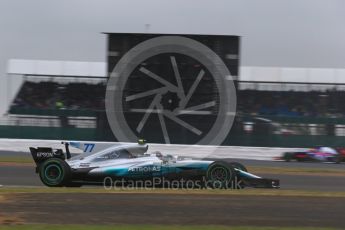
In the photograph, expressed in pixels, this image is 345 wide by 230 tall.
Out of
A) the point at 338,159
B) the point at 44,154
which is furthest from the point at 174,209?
the point at 338,159

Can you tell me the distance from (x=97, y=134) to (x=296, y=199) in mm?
14090

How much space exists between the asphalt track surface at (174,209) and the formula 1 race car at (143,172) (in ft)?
5.13

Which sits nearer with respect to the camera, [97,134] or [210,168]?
[210,168]

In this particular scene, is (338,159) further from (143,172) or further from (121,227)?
(121,227)

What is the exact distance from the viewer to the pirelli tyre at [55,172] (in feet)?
34.7

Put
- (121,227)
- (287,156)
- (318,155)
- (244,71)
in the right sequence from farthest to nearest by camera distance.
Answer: (244,71), (318,155), (287,156), (121,227)

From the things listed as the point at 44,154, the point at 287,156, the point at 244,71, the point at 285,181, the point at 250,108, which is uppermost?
the point at 244,71

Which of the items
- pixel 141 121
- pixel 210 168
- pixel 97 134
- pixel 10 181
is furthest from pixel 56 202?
pixel 97 134

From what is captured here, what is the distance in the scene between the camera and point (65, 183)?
10.7 meters

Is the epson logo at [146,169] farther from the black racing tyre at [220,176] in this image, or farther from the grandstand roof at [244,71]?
the grandstand roof at [244,71]

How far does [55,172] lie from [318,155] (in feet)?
47.4

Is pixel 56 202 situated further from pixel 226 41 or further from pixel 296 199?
pixel 226 41

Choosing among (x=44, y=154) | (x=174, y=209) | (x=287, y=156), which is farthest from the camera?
(x=287, y=156)

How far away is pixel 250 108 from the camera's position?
2422 cm
